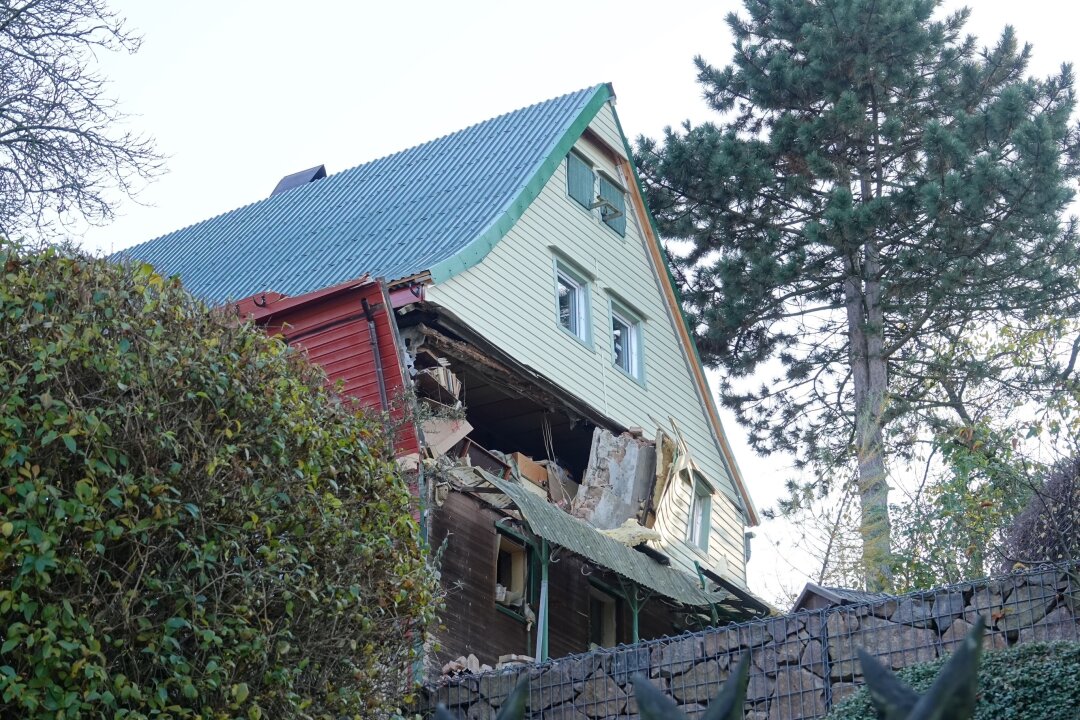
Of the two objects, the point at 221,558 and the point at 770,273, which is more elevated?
the point at 770,273

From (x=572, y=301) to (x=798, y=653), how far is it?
9722mm

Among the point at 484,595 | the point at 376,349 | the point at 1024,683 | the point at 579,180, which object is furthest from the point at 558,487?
the point at 1024,683

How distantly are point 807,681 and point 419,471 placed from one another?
5.22m

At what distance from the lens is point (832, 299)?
26703mm

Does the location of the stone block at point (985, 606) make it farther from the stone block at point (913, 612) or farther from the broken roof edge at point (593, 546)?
the broken roof edge at point (593, 546)

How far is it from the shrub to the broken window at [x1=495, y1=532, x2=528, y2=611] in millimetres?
5688

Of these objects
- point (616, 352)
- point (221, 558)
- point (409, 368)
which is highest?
point (616, 352)

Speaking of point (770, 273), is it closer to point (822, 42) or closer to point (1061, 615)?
point (822, 42)

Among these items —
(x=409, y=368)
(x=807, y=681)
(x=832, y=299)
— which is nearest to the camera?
(x=807, y=681)

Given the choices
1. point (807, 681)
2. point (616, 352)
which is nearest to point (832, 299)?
point (616, 352)

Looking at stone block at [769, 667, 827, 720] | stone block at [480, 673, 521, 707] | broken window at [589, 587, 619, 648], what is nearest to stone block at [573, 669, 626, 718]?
stone block at [480, 673, 521, 707]

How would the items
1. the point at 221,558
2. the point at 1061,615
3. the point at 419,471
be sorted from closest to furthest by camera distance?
the point at 221,558 < the point at 1061,615 < the point at 419,471

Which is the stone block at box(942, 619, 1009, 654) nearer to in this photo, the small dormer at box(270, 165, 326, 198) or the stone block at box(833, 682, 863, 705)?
the stone block at box(833, 682, 863, 705)

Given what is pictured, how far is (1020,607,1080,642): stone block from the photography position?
10188mm
